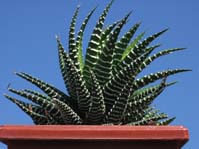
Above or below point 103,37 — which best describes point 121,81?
below

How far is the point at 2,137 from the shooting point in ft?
9.95

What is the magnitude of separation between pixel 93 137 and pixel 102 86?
647mm

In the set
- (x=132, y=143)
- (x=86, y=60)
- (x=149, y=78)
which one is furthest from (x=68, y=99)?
(x=132, y=143)

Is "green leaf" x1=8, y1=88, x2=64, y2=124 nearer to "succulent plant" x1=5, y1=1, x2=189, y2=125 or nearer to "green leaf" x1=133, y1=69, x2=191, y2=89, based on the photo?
"succulent plant" x1=5, y1=1, x2=189, y2=125

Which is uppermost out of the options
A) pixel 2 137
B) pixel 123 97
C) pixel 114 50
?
pixel 114 50

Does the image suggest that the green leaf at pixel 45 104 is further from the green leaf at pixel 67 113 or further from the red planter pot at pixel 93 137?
the red planter pot at pixel 93 137

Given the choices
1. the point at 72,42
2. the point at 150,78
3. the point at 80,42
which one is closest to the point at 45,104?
the point at 72,42

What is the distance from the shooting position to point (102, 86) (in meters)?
3.60

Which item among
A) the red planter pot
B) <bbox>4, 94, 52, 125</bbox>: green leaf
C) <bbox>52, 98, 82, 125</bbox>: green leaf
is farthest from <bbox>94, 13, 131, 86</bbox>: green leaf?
the red planter pot

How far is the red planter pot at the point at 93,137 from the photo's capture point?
9.89ft

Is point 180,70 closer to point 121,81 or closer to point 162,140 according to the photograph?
point 121,81

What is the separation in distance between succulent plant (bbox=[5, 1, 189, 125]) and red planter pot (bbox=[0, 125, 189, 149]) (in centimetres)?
36

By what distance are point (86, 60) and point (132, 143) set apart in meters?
0.82

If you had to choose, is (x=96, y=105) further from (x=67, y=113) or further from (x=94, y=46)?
(x=94, y=46)
